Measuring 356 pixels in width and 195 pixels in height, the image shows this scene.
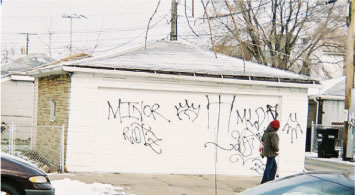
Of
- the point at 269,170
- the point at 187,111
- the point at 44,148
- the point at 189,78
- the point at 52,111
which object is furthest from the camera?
A: the point at 44,148

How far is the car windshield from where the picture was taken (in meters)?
4.09

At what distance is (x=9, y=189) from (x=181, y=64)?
748 centimetres

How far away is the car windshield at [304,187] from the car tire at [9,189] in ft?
10.8

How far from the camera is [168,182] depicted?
36.9 feet

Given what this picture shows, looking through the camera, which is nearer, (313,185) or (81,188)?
(313,185)

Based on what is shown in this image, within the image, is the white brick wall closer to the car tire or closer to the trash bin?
the car tire

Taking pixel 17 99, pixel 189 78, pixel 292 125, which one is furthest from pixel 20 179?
pixel 17 99

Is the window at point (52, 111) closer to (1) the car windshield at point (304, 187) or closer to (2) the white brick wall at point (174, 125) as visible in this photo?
(2) the white brick wall at point (174, 125)

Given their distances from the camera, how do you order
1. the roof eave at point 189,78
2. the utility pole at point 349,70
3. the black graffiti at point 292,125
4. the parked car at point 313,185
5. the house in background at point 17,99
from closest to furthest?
the parked car at point 313,185
the roof eave at point 189,78
the black graffiti at point 292,125
the utility pole at point 349,70
the house in background at point 17,99

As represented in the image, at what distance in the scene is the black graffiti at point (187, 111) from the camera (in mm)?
12742

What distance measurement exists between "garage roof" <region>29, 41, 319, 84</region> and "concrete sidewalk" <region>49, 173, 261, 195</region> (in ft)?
9.04

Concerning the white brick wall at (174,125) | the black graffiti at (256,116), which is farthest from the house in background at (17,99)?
the black graffiti at (256,116)

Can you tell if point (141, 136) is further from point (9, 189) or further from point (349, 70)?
point (349, 70)

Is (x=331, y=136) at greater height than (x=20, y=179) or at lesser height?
lesser
